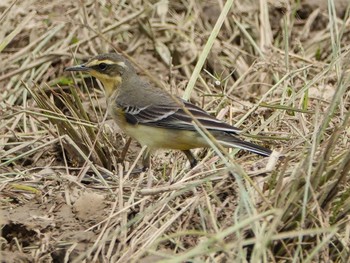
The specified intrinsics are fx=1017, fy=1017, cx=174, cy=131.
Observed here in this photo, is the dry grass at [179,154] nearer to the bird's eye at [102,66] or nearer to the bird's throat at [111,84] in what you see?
the bird's throat at [111,84]

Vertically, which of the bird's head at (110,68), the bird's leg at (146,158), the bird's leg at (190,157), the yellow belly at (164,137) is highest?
the bird's head at (110,68)

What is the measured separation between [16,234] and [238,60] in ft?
14.5

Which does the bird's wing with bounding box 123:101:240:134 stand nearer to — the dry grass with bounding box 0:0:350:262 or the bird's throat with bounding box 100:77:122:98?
the dry grass with bounding box 0:0:350:262

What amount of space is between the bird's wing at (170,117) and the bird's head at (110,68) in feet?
1.47

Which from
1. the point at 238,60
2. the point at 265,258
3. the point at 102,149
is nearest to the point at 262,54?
the point at 238,60

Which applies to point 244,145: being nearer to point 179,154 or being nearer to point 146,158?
point 146,158

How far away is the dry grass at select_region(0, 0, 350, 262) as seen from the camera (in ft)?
18.7

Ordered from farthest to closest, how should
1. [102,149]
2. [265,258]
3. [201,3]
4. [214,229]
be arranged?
[201,3] → [102,149] → [214,229] → [265,258]

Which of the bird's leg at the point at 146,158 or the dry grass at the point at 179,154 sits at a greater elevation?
the dry grass at the point at 179,154

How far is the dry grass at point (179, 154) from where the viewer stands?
569cm

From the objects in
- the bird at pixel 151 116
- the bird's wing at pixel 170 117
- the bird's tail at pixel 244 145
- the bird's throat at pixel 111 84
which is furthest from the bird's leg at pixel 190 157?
the bird's throat at pixel 111 84

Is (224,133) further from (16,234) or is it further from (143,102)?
(16,234)

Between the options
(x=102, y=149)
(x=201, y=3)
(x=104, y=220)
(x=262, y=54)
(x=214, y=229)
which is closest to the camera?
(x=214, y=229)

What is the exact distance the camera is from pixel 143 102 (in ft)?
26.0
